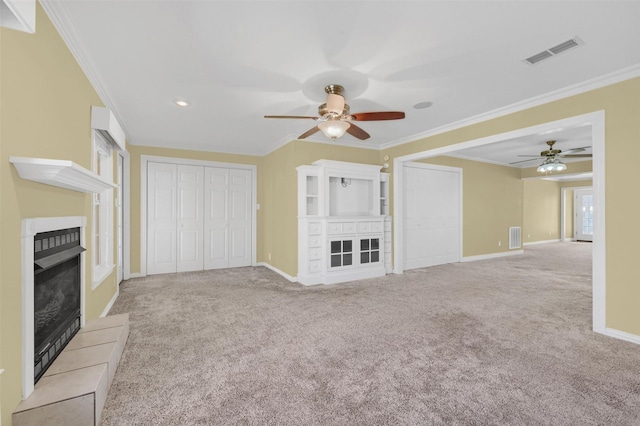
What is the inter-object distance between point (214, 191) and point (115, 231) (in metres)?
2.09

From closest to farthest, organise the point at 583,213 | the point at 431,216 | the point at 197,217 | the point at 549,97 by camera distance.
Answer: the point at 549,97 < the point at 197,217 < the point at 431,216 < the point at 583,213

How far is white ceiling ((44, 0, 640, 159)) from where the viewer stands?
73.9 inches

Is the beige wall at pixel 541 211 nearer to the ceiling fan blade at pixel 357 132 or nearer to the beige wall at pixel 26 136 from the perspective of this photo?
the ceiling fan blade at pixel 357 132

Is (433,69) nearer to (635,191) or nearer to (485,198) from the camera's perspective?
(635,191)

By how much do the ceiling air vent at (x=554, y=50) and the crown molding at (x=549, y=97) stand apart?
0.82 metres

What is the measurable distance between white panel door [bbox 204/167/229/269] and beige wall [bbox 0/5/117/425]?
11.2 feet

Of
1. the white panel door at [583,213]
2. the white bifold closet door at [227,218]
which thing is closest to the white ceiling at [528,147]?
the white panel door at [583,213]

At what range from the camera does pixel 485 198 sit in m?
7.27

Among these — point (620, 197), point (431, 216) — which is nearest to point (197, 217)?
point (431, 216)

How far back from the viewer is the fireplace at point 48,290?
A: 1490 mm

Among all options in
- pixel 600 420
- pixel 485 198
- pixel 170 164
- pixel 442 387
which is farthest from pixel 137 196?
pixel 485 198

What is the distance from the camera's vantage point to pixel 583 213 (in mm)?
10867

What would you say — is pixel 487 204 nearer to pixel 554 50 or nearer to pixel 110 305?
pixel 554 50

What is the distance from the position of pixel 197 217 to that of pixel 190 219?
13cm
